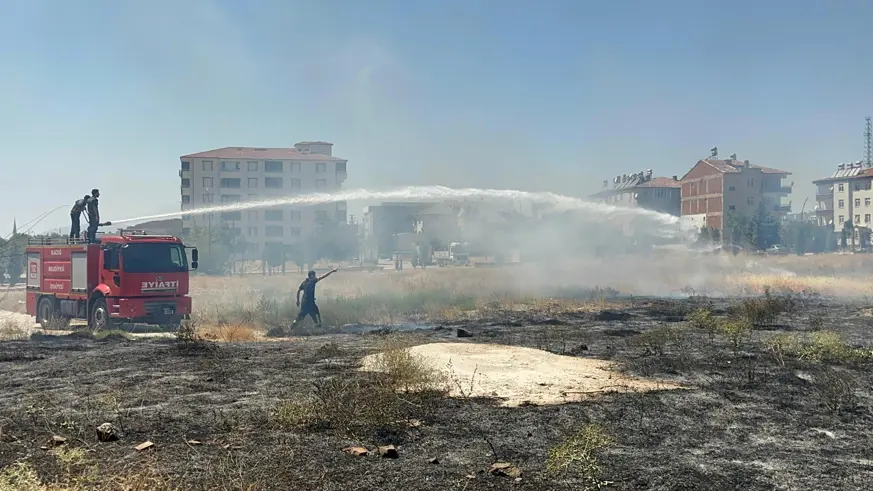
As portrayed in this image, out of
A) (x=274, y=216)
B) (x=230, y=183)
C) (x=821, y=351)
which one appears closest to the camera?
(x=821, y=351)

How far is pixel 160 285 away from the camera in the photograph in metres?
20.6

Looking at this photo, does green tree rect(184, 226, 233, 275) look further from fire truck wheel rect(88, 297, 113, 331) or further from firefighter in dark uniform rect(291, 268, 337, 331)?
firefighter in dark uniform rect(291, 268, 337, 331)

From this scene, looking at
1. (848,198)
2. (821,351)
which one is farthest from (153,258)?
(848,198)

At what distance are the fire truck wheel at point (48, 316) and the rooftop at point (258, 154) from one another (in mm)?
71630

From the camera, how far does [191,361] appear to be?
550 inches

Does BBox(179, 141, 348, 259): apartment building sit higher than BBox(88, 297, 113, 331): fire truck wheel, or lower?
higher

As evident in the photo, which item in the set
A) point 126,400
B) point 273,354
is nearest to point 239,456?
point 126,400

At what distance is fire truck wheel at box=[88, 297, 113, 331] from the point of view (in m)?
20.3

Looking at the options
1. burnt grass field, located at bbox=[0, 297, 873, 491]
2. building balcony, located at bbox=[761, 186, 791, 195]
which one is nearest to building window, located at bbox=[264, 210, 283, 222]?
building balcony, located at bbox=[761, 186, 791, 195]

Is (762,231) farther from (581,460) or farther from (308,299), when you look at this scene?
(581,460)

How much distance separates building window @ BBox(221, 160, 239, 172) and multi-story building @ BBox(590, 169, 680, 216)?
4488 cm

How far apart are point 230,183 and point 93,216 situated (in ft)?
242

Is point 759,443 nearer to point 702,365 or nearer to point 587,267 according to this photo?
point 702,365

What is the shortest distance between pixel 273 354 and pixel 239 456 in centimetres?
814
